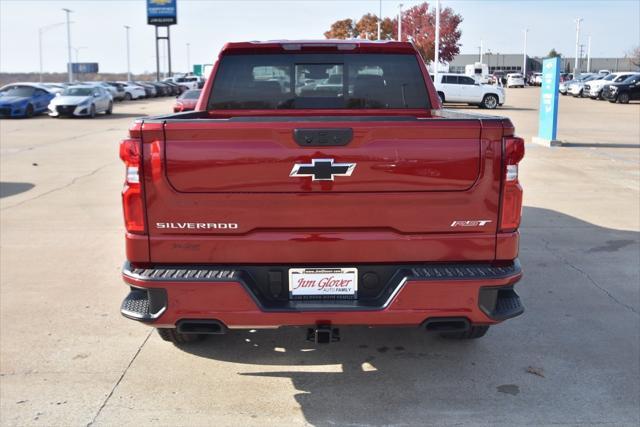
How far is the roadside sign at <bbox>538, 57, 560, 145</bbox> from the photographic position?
56.4ft

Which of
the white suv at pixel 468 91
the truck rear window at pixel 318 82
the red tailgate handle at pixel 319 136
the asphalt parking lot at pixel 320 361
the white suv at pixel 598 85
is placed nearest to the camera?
the red tailgate handle at pixel 319 136

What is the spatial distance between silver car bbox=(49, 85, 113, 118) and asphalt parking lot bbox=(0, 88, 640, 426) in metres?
22.6

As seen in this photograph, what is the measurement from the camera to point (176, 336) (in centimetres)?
449

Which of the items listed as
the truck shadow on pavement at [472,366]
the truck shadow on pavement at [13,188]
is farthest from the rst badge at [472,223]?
the truck shadow on pavement at [13,188]

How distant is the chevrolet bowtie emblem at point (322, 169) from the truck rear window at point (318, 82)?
184 centimetres

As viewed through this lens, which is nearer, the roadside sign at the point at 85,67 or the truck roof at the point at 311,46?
the truck roof at the point at 311,46

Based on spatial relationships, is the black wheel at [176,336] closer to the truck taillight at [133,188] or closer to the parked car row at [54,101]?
the truck taillight at [133,188]

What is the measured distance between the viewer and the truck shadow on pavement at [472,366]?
3711mm

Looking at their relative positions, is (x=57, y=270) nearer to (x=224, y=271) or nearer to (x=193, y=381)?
(x=193, y=381)

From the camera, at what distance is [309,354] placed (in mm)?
4480

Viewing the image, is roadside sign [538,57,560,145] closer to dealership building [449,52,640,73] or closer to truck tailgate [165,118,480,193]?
truck tailgate [165,118,480,193]

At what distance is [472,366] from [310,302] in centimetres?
145

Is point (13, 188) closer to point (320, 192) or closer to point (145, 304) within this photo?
point (145, 304)

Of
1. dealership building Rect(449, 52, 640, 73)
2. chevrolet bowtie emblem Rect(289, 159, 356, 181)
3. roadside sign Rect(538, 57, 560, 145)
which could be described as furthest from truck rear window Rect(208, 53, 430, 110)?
dealership building Rect(449, 52, 640, 73)
